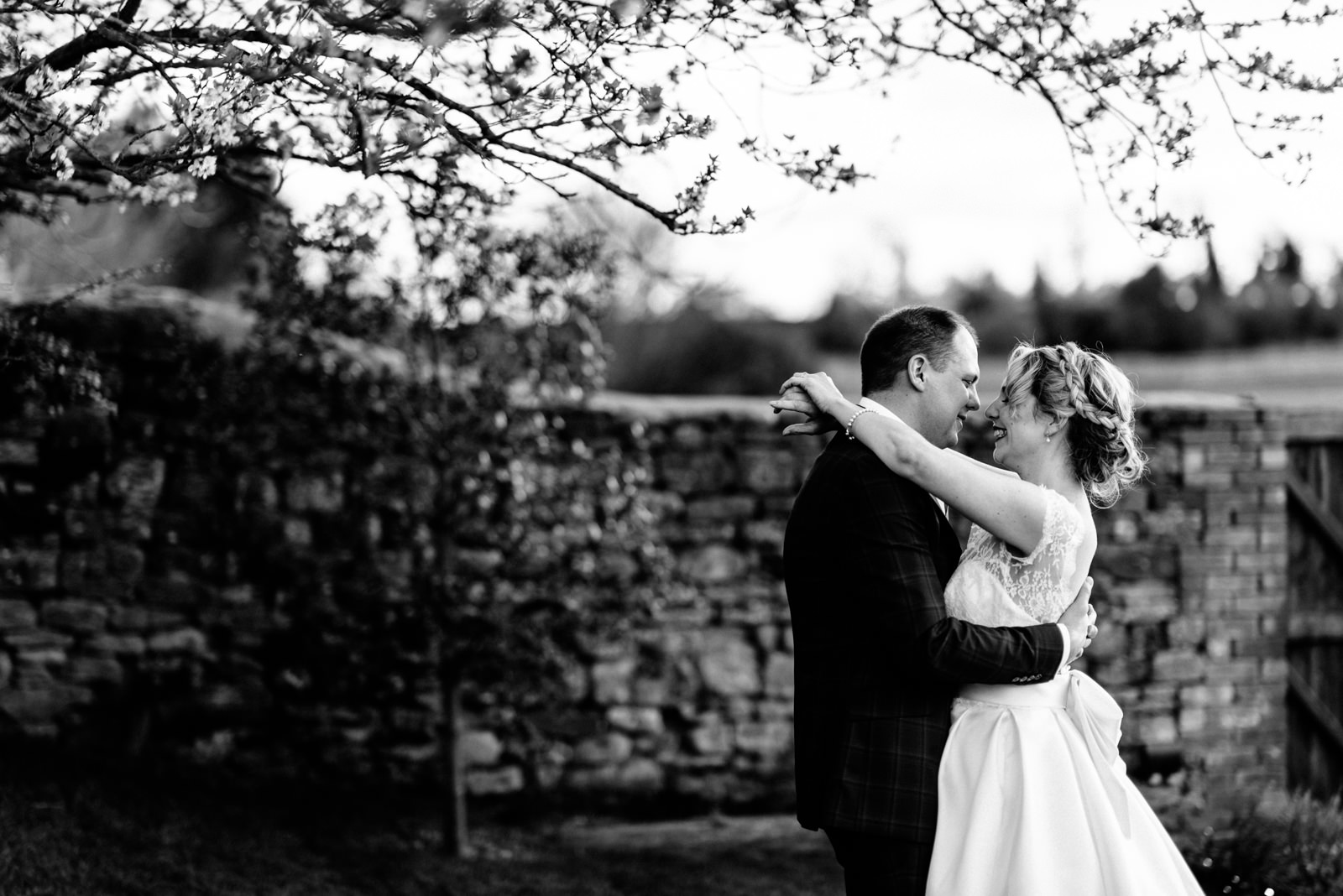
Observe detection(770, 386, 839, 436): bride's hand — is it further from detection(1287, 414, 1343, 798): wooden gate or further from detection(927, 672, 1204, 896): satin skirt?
detection(1287, 414, 1343, 798): wooden gate

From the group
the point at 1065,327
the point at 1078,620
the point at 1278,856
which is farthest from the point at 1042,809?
the point at 1065,327

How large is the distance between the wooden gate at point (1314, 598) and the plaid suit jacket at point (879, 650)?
5086 millimetres

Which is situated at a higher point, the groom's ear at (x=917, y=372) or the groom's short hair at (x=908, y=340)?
the groom's short hair at (x=908, y=340)

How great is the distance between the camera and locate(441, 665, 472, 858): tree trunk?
526 centimetres

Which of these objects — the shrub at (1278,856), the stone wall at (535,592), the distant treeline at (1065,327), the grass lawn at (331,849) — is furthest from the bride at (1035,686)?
the distant treeline at (1065,327)

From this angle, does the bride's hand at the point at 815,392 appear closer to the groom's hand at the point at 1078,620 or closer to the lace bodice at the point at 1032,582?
the lace bodice at the point at 1032,582

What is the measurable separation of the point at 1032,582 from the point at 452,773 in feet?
10.9

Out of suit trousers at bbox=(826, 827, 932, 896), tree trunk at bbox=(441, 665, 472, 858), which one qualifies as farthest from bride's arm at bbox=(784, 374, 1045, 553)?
tree trunk at bbox=(441, 665, 472, 858)

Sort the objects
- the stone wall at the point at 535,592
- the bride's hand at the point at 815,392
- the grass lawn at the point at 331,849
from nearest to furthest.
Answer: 1. the bride's hand at the point at 815,392
2. the grass lawn at the point at 331,849
3. the stone wall at the point at 535,592

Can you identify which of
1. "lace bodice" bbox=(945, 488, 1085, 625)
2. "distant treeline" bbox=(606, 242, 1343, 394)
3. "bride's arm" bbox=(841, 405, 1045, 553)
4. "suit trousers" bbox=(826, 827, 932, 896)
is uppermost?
"distant treeline" bbox=(606, 242, 1343, 394)

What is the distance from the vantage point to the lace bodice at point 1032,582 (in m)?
2.76

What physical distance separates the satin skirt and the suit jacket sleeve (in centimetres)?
13

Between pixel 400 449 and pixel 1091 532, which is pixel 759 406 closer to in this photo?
pixel 400 449

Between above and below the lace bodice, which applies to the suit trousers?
below
